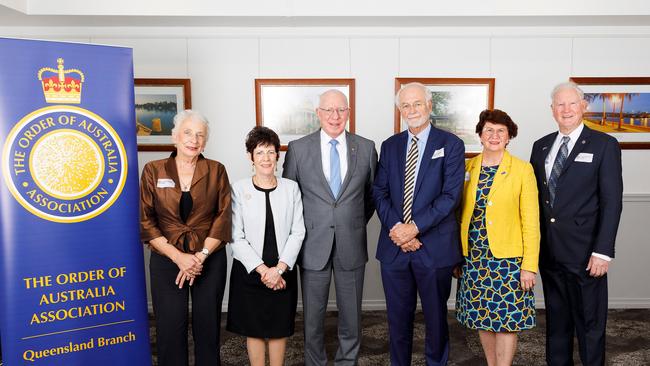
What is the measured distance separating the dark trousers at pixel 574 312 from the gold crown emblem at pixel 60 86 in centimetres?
294

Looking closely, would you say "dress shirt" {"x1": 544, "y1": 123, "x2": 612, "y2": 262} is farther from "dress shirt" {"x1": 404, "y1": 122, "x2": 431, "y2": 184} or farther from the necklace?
the necklace

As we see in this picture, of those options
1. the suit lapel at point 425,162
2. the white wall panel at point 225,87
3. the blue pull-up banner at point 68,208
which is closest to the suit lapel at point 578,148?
the suit lapel at point 425,162

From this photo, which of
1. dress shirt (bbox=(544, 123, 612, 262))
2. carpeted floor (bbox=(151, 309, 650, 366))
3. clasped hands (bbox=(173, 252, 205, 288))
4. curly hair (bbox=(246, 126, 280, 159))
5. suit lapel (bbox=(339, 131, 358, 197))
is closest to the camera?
clasped hands (bbox=(173, 252, 205, 288))

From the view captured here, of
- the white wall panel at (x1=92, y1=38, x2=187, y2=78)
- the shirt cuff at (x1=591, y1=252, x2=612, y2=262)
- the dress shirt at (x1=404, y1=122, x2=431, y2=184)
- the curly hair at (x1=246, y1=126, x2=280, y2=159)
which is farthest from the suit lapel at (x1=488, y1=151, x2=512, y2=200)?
the white wall panel at (x1=92, y1=38, x2=187, y2=78)

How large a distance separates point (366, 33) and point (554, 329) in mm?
2891

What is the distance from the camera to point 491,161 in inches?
105

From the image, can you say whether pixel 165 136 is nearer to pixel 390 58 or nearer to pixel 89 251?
pixel 89 251

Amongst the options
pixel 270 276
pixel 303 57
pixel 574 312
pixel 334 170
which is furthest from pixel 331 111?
pixel 574 312

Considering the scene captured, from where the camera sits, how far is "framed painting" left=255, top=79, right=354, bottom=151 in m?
4.25

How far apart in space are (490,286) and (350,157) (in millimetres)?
1101

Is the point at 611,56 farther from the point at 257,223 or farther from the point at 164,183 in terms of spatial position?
the point at 164,183

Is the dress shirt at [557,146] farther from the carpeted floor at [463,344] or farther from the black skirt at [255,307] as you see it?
the black skirt at [255,307]

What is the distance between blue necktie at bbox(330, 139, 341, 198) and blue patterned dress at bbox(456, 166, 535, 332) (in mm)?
812

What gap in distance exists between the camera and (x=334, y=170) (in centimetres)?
280
